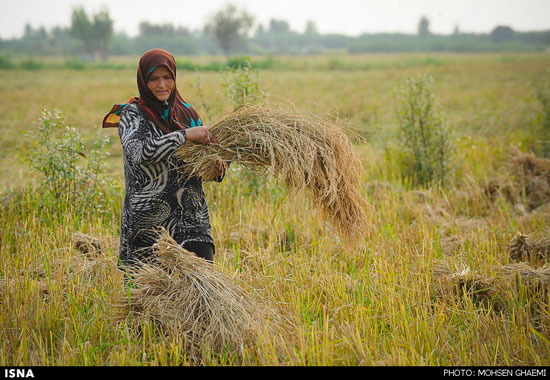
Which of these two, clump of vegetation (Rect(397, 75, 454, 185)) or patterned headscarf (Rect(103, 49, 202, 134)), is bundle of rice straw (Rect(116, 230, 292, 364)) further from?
clump of vegetation (Rect(397, 75, 454, 185))

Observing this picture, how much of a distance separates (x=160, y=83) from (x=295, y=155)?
0.98 meters

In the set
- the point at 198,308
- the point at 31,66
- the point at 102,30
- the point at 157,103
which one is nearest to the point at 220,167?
the point at 157,103

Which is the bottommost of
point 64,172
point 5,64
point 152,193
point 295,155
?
point 64,172

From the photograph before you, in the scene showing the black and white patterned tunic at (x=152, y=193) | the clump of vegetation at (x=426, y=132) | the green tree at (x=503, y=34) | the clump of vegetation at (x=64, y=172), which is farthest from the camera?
the green tree at (x=503, y=34)

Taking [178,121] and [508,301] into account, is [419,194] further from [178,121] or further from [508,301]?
[178,121]

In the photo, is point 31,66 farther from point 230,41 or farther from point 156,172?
point 156,172

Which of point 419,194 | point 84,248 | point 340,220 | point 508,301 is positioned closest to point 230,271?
point 340,220

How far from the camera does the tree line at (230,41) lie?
6262 cm

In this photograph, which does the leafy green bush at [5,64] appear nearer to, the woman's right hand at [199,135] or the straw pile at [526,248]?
the woman's right hand at [199,135]

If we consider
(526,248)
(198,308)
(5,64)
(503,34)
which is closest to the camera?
(198,308)

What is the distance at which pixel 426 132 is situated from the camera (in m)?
5.81

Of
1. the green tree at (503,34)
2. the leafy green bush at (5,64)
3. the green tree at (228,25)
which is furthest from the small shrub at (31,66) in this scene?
the green tree at (503,34)

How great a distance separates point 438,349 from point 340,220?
94cm

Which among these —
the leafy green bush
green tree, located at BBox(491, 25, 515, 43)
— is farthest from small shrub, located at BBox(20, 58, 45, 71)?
green tree, located at BBox(491, 25, 515, 43)
